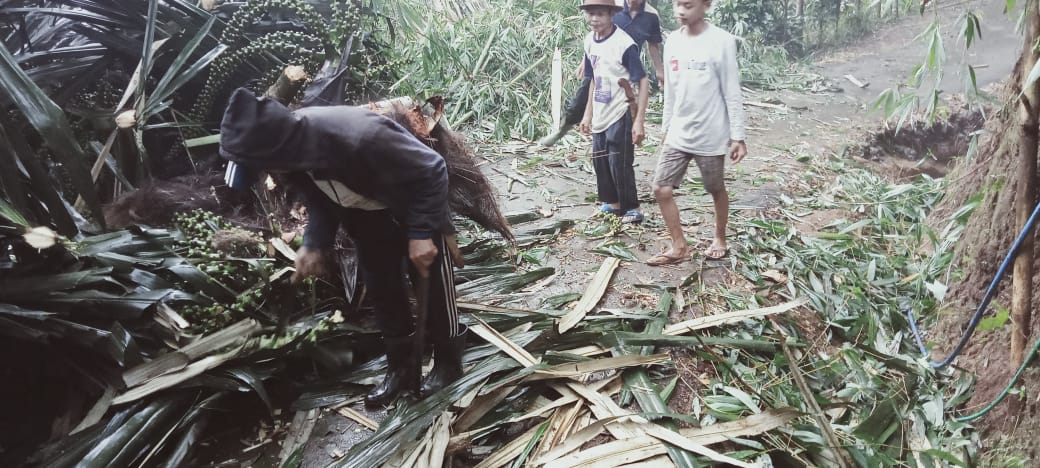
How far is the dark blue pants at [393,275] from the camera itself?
2.38 m

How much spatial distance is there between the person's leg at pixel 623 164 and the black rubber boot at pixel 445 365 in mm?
2115

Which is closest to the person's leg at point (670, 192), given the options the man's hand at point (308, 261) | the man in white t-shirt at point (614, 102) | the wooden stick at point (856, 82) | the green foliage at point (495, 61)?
the man in white t-shirt at point (614, 102)

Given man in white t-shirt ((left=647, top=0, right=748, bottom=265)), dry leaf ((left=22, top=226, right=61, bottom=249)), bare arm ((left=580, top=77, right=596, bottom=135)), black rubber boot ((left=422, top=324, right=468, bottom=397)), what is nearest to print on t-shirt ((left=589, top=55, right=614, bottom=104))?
bare arm ((left=580, top=77, right=596, bottom=135))

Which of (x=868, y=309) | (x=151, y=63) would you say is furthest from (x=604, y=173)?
(x=151, y=63)

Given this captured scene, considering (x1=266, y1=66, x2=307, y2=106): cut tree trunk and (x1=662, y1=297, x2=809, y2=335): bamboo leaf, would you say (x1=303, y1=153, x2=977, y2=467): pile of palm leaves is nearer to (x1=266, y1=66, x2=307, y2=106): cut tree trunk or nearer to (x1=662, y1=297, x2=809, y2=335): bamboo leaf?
(x1=662, y1=297, x2=809, y2=335): bamboo leaf

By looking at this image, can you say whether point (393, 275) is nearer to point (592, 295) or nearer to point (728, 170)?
point (592, 295)

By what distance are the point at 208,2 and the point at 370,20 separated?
1241mm

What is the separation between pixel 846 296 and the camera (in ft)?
10.8

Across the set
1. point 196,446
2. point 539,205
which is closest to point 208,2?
point 539,205

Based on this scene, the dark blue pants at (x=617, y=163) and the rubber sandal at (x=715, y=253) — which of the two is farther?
the dark blue pants at (x=617, y=163)

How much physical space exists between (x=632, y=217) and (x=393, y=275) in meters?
2.42

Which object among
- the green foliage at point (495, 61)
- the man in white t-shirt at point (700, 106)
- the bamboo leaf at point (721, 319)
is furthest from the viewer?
the green foliage at point (495, 61)

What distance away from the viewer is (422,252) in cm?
217

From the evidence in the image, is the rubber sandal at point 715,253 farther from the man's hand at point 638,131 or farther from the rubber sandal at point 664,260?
the man's hand at point 638,131
